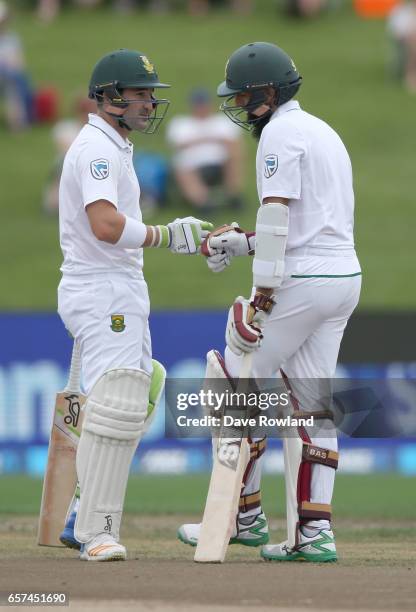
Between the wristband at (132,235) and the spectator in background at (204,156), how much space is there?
10203 millimetres

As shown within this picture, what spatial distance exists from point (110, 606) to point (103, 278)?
6.74 ft

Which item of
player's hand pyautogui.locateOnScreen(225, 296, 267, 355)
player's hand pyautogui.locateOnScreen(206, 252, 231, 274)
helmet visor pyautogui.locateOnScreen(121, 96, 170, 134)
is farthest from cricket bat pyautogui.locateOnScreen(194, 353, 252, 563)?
helmet visor pyautogui.locateOnScreen(121, 96, 170, 134)

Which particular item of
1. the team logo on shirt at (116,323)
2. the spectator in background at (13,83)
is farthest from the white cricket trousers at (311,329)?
the spectator in background at (13,83)

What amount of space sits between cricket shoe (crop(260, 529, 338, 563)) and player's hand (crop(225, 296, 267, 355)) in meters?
1.05

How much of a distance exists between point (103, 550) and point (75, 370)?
1.12 metres

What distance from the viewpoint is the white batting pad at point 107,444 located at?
695 cm

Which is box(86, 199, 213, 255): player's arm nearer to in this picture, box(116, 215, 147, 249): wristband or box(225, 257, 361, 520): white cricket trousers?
box(116, 215, 147, 249): wristband

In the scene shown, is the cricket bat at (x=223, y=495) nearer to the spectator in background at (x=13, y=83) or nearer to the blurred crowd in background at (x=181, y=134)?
the blurred crowd in background at (x=181, y=134)

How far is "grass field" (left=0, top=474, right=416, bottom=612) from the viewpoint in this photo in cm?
568

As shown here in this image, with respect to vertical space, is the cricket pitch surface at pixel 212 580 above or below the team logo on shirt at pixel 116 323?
below

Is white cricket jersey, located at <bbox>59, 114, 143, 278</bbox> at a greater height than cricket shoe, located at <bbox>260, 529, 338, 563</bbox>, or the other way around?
white cricket jersey, located at <bbox>59, 114, 143, 278</bbox>

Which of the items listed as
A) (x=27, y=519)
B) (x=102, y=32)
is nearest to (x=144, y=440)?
(x=27, y=519)

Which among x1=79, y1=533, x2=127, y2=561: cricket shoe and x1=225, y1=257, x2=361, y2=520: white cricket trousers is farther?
x1=225, y1=257, x2=361, y2=520: white cricket trousers

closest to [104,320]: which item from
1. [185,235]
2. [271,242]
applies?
[185,235]
